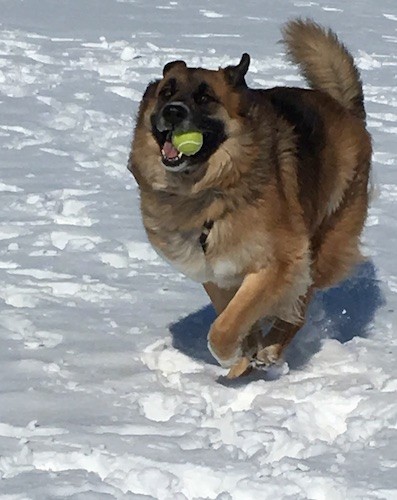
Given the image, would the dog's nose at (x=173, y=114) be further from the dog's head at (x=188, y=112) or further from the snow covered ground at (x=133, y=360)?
the snow covered ground at (x=133, y=360)

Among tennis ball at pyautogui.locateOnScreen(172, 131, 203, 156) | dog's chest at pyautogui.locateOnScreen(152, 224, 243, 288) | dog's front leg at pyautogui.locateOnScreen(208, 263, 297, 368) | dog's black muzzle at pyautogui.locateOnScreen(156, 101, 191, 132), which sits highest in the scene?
dog's black muzzle at pyautogui.locateOnScreen(156, 101, 191, 132)

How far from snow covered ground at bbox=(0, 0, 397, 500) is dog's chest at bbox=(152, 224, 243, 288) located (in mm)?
417

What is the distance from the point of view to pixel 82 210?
631 cm

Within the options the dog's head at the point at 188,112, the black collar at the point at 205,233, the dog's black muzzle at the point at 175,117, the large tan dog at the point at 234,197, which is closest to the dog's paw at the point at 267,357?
the large tan dog at the point at 234,197

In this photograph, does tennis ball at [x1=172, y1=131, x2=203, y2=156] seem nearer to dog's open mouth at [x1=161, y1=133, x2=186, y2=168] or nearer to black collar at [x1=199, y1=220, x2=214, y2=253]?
dog's open mouth at [x1=161, y1=133, x2=186, y2=168]

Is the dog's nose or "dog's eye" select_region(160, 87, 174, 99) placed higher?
"dog's eye" select_region(160, 87, 174, 99)

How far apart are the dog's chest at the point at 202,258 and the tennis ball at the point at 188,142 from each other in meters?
0.37

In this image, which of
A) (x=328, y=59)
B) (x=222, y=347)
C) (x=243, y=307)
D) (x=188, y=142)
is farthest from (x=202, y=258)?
(x=328, y=59)

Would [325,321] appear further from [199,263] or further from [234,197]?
[234,197]

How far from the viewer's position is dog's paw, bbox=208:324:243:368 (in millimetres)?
4219

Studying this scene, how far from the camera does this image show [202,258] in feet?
14.0

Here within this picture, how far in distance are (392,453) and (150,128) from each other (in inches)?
68.2

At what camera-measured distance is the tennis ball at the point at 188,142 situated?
4117 mm

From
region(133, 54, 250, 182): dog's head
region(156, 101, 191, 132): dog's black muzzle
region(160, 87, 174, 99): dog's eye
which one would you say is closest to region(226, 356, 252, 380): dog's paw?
region(133, 54, 250, 182): dog's head
